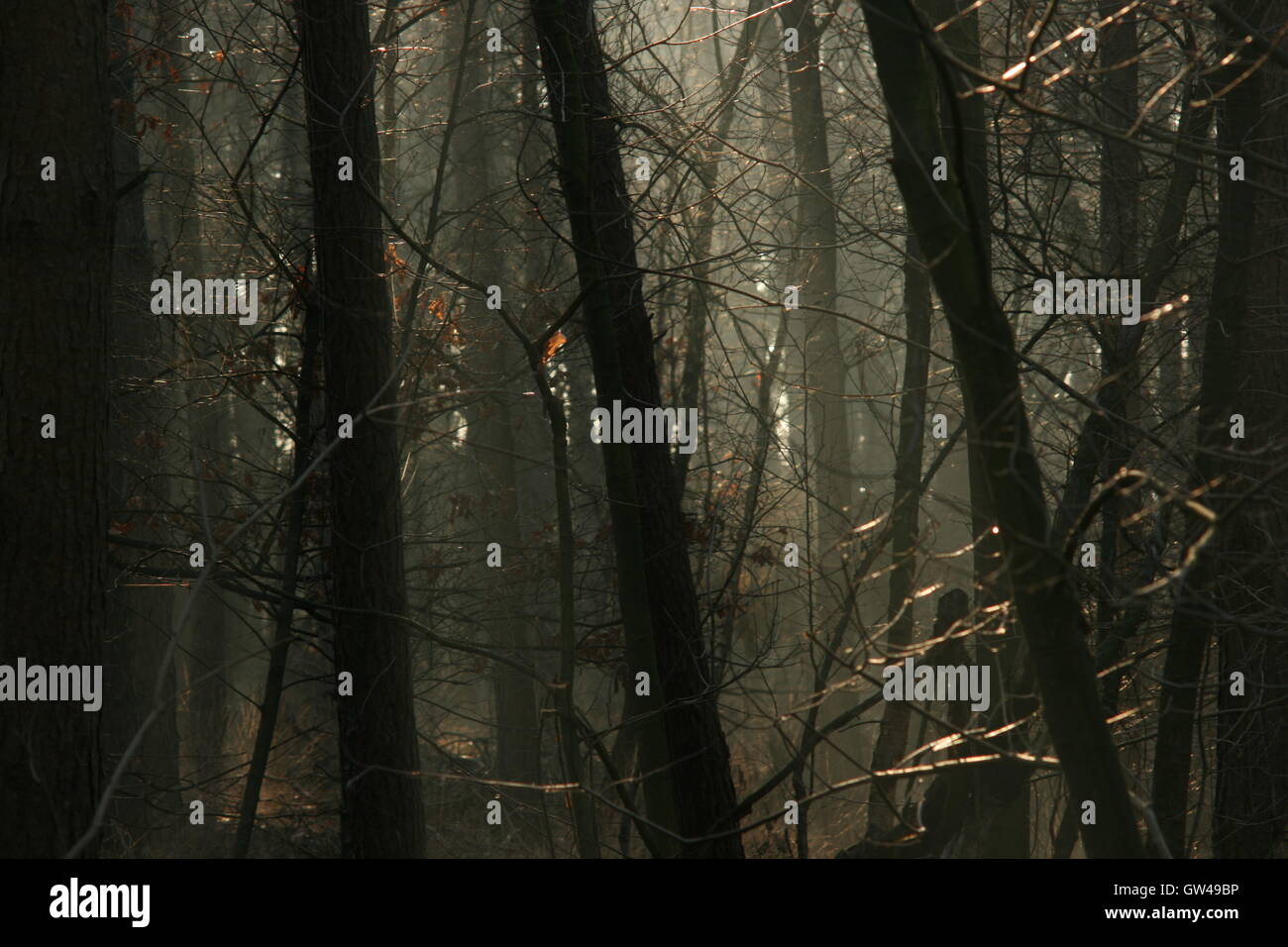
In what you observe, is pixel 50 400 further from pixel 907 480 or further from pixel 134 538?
pixel 134 538

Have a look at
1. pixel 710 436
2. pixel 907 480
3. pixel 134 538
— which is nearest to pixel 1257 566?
pixel 907 480

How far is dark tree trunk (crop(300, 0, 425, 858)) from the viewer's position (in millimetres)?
6961

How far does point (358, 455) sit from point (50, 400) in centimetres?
198

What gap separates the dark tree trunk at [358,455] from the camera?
6.96 meters

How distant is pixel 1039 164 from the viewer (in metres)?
8.08

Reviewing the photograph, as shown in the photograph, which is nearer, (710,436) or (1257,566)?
(1257,566)

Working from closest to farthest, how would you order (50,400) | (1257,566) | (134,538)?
(50,400) → (1257,566) → (134,538)

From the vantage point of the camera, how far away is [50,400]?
5.31 meters

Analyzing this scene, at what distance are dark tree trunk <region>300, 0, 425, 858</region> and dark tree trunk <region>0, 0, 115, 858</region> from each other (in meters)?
1.70

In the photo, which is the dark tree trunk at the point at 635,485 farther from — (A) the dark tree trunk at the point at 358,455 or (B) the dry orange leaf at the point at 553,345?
(A) the dark tree trunk at the point at 358,455

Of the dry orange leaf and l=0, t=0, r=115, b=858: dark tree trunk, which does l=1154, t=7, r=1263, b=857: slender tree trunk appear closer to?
the dry orange leaf

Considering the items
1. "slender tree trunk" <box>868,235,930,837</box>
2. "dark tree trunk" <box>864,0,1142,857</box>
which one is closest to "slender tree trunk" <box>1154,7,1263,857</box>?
"slender tree trunk" <box>868,235,930,837</box>
